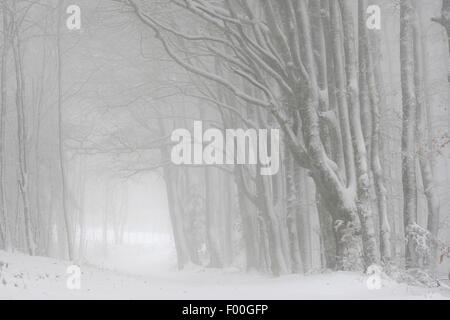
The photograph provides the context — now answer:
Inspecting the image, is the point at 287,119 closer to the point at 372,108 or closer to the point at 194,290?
the point at 372,108

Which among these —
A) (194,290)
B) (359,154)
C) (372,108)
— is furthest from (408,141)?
(194,290)

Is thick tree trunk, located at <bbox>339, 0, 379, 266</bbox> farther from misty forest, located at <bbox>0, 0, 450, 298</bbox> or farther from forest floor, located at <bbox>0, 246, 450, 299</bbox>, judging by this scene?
forest floor, located at <bbox>0, 246, 450, 299</bbox>

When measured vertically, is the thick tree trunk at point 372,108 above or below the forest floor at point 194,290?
above

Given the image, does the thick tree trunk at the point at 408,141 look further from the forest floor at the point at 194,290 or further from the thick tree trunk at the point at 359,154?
the forest floor at the point at 194,290

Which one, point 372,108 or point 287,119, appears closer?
point 287,119

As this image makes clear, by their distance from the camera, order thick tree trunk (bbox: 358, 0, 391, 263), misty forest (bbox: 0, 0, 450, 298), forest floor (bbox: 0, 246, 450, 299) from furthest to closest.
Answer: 1. thick tree trunk (bbox: 358, 0, 391, 263)
2. misty forest (bbox: 0, 0, 450, 298)
3. forest floor (bbox: 0, 246, 450, 299)

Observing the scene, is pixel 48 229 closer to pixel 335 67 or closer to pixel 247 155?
pixel 247 155

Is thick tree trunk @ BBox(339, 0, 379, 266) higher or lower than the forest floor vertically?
higher

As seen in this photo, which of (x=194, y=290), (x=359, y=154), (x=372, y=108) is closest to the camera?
(x=194, y=290)

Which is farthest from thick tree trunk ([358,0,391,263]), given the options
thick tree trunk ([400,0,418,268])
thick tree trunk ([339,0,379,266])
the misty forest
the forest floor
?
the forest floor

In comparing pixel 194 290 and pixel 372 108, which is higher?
pixel 372 108

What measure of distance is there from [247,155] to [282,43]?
20.1 feet

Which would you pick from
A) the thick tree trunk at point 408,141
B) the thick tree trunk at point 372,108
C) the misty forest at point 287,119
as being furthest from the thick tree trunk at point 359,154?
the thick tree trunk at point 408,141
